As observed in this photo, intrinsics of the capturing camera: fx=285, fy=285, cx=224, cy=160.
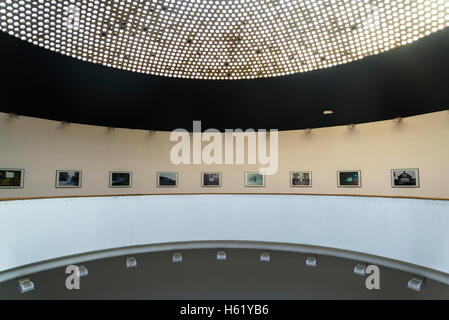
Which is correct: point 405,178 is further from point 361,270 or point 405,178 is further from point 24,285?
point 24,285

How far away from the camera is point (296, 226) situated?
8914 millimetres

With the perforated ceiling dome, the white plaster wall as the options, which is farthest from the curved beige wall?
the perforated ceiling dome

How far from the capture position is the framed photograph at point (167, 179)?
11094mm

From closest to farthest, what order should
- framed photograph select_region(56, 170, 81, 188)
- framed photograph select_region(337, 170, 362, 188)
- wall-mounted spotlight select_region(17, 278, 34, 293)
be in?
wall-mounted spotlight select_region(17, 278, 34, 293), framed photograph select_region(56, 170, 81, 188), framed photograph select_region(337, 170, 362, 188)

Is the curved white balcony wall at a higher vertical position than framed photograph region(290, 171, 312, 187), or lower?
lower

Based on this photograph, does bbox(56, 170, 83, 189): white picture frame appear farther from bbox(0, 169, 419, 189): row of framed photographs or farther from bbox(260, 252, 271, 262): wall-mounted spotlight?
bbox(260, 252, 271, 262): wall-mounted spotlight

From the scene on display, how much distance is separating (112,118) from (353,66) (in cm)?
709

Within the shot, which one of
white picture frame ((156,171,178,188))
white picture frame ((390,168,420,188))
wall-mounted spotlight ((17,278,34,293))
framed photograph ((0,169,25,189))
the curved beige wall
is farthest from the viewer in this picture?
white picture frame ((156,171,178,188))

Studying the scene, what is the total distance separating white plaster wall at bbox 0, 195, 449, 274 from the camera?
635 centimetres

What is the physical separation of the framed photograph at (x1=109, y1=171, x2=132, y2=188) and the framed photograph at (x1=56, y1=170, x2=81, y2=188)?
1075 mm

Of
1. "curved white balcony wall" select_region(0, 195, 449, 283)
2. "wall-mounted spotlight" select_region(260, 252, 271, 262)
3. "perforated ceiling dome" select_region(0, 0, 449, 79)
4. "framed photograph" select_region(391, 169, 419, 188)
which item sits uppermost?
"perforated ceiling dome" select_region(0, 0, 449, 79)

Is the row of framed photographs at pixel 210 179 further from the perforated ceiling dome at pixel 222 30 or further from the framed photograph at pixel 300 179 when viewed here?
the perforated ceiling dome at pixel 222 30

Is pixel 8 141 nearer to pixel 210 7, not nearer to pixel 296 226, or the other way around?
pixel 210 7

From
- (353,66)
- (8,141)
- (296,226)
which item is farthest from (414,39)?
(8,141)
